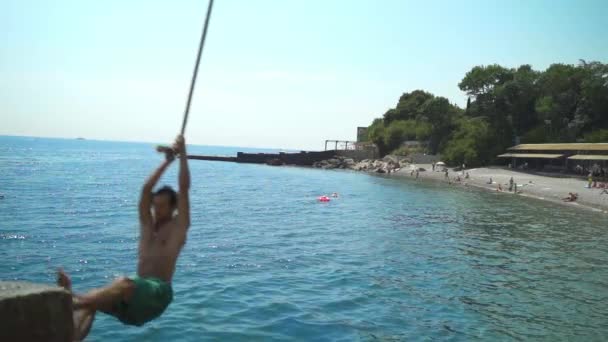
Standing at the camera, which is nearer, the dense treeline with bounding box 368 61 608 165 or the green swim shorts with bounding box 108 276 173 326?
the green swim shorts with bounding box 108 276 173 326

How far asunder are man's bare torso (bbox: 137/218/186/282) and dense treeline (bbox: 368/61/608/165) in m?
67.1

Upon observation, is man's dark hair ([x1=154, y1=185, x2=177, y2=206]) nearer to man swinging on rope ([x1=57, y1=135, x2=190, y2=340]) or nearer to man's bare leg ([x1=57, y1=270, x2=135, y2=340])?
man swinging on rope ([x1=57, y1=135, x2=190, y2=340])

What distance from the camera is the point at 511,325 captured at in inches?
508

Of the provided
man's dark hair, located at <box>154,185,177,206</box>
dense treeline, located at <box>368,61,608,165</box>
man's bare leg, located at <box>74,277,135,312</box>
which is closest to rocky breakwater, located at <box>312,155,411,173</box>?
dense treeline, located at <box>368,61,608,165</box>

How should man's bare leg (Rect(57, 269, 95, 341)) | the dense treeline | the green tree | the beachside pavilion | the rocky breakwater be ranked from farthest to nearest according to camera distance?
the rocky breakwater, the green tree, the dense treeline, the beachside pavilion, man's bare leg (Rect(57, 269, 95, 341))

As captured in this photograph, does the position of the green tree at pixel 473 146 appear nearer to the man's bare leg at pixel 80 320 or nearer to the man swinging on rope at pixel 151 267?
the man swinging on rope at pixel 151 267

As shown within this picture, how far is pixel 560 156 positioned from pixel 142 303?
202 ft

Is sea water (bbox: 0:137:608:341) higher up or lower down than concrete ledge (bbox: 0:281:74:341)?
lower down

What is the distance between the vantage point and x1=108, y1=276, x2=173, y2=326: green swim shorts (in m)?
4.93

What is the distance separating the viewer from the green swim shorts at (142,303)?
4.93 meters

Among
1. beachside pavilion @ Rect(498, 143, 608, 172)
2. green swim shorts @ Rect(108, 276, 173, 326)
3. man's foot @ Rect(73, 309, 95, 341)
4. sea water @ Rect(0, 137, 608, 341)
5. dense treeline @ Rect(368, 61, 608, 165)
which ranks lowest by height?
sea water @ Rect(0, 137, 608, 341)

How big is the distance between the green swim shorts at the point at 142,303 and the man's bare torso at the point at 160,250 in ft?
0.89

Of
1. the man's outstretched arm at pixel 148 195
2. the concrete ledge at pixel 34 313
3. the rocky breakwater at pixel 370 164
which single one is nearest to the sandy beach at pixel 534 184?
the rocky breakwater at pixel 370 164

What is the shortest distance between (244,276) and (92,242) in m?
8.62
